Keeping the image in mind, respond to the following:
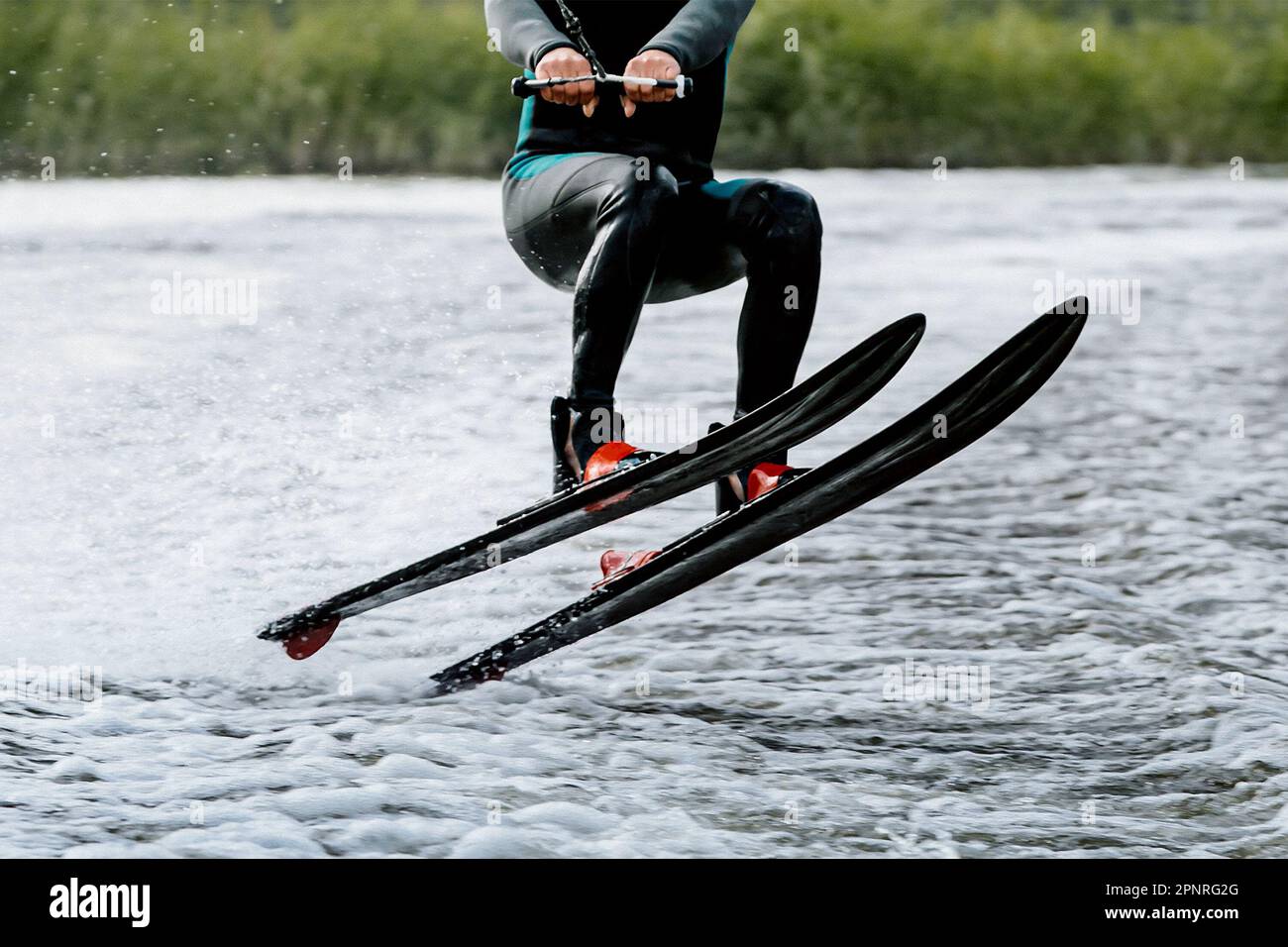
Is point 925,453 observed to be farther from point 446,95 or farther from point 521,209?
point 446,95

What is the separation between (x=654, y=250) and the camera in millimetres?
3396

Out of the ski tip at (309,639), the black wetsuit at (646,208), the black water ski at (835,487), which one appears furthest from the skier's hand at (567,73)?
the ski tip at (309,639)

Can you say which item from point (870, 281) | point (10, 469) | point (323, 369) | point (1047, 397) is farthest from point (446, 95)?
point (10, 469)

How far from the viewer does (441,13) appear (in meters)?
17.5

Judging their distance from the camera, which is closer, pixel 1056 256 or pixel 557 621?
pixel 557 621

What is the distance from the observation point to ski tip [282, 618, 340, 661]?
3.60m

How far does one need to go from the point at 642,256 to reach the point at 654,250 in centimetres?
3

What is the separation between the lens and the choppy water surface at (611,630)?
9.25ft

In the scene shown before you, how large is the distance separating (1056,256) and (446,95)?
256 inches

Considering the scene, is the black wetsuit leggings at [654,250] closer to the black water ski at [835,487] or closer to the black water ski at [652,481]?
the black water ski at [652,481]

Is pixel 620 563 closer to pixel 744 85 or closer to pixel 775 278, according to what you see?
pixel 775 278

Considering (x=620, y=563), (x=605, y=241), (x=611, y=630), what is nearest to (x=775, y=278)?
(x=605, y=241)

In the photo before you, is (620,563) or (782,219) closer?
(782,219)

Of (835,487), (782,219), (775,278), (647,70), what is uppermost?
(647,70)
